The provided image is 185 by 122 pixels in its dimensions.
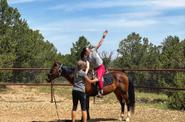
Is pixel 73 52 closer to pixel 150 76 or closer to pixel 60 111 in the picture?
pixel 150 76

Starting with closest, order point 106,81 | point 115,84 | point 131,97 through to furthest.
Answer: point 106,81
point 115,84
point 131,97

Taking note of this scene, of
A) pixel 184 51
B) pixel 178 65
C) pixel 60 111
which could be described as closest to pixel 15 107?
pixel 60 111

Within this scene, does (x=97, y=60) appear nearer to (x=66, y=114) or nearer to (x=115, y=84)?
(x=115, y=84)

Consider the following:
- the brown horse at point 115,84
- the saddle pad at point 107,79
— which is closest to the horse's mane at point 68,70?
the brown horse at point 115,84

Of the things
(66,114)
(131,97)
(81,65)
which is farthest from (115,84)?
(66,114)

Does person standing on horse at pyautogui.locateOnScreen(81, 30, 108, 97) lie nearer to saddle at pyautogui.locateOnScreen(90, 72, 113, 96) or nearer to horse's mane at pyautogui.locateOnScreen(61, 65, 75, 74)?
saddle at pyautogui.locateOnScreen(90, 72, 113, 96)

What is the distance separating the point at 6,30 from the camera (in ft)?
91.7

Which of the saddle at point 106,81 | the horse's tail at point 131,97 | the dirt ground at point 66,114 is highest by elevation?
the saddle at point 106,81

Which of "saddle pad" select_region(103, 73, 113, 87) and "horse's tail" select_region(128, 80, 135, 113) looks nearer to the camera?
"saddle pad" select_region(103, 73, 113, 87)

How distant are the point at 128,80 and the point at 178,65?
1973 centimetres

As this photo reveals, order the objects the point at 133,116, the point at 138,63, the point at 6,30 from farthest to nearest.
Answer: the point at 138,63 < the point at 6,30 < the point at 133,116

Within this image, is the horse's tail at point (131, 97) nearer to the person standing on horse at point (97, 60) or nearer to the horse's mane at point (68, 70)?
the person standing on horse at point (97, 60)

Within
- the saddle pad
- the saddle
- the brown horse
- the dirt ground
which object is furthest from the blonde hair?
the dirt ground

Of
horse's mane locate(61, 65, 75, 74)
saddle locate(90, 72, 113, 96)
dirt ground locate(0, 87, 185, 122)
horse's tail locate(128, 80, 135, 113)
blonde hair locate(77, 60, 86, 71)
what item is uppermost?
blonde hair locate(77, 60, 86, 71)
